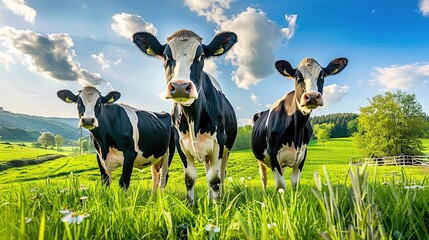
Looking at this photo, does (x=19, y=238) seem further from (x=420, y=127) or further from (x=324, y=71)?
(x=420, y=127)

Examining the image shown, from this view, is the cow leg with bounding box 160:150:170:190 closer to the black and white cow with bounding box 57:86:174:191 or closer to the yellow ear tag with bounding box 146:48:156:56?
the black and white cow with bounding box 57:86:174:191

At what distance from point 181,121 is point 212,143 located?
2.05 feet

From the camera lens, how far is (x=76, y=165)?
1307 inches

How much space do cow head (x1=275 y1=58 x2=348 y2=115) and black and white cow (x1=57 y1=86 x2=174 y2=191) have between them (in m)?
3.82

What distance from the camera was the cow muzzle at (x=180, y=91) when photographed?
382 cm

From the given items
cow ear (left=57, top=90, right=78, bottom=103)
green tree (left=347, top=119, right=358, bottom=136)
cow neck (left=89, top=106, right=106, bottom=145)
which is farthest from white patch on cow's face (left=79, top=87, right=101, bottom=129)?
green tree (left=347, top=119, right=358, bottom=136)

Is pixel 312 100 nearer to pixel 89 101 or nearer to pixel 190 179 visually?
pixel 190 179

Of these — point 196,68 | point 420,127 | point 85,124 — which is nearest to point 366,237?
point 196,68

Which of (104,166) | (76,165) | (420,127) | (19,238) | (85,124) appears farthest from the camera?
(420,127)

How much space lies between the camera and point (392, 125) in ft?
146

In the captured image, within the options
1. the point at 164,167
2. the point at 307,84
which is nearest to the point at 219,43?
the point at 307,84

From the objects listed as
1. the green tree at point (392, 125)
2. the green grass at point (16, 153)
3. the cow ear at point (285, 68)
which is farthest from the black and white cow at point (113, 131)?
the green tree at point (392, 125)

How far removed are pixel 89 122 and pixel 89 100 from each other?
0.70 metres

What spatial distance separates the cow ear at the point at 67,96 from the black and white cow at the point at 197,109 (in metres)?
3.29
